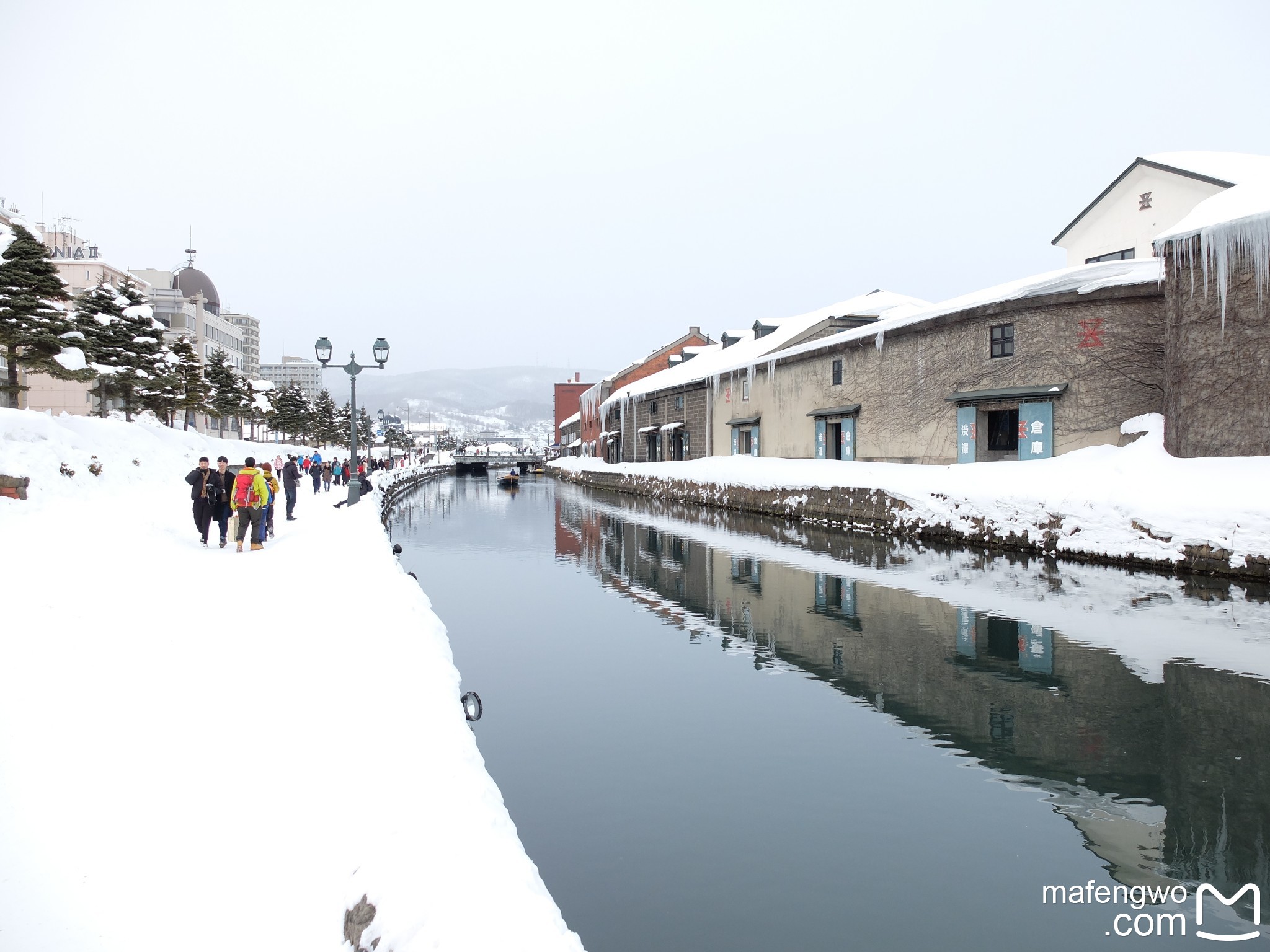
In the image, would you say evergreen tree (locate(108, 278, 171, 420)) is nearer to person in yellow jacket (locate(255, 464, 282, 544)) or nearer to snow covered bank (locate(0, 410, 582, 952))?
person in yellow jacket (locate(255, 464, 282, 544))

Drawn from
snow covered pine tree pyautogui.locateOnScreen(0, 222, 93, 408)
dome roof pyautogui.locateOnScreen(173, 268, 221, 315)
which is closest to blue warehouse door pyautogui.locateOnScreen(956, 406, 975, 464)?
snow covered pine tree pyautogui.locateOnScreen(0, 222, 93, 408)

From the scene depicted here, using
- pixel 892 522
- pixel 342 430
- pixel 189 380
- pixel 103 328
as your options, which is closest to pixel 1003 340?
pixel 892 522

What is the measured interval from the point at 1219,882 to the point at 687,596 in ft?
33.4

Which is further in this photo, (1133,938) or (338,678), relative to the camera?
(338,678)

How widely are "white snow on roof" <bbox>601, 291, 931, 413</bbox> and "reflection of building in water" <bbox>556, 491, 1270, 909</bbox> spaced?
79.7ft

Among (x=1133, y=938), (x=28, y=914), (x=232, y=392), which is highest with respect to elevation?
(x=232, y=392)

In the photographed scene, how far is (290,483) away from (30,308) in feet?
48.7

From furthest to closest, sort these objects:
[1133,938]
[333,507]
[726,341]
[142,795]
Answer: [726,341]
[333,507]
[142,795]
[1133,938]

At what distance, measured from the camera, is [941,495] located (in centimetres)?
2138

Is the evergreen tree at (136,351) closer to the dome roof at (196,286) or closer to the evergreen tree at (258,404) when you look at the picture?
the evergreen tree at (258,404)

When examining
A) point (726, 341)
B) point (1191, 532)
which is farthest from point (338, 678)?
point (726, 341)

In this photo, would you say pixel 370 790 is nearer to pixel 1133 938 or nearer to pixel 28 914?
pixel 28 914

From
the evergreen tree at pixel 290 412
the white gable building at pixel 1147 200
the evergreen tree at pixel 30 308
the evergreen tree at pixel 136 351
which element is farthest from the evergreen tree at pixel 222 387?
the white gable building at pixel 1147 200

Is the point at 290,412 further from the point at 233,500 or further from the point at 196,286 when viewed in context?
the point at 233,500
